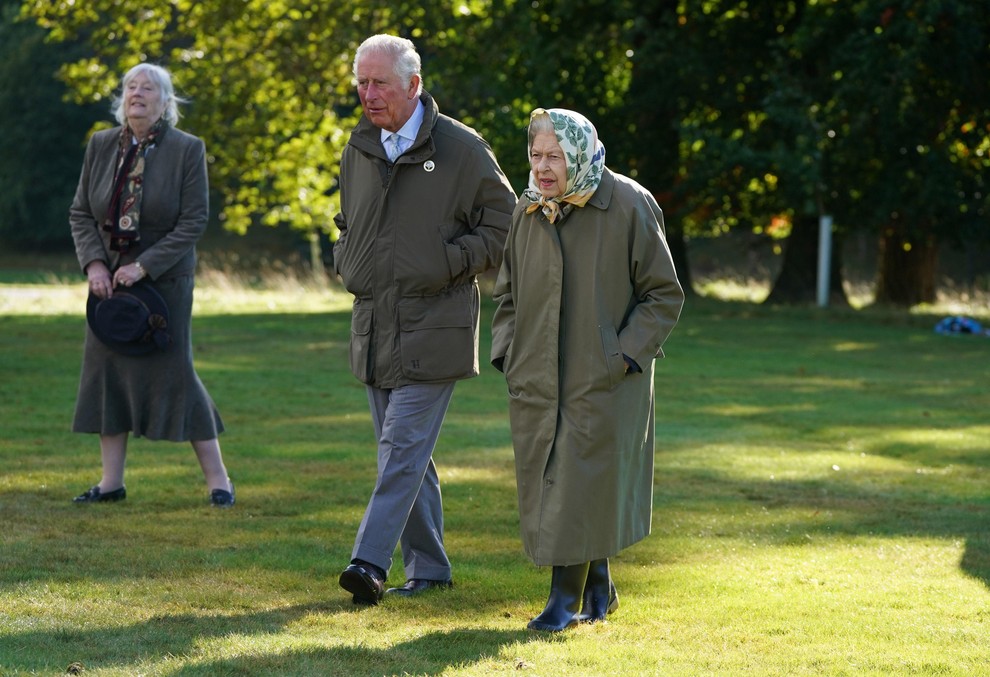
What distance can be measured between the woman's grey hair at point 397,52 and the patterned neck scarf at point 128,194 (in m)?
2.31

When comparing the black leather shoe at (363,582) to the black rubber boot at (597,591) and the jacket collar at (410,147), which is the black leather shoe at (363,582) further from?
the jacket collar at (410,147)

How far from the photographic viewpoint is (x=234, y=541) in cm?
734

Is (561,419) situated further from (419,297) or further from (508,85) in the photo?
(508,85)

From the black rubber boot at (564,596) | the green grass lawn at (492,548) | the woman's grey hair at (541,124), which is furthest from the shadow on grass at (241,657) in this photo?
the woman's grey hair at (541,124)

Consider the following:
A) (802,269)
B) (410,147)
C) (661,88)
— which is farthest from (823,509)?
(802,269)

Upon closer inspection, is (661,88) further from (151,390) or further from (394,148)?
(394,148)

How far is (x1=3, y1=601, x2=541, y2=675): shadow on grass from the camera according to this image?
5000 mm

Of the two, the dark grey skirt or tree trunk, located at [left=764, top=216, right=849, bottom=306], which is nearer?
the dark grey skirt

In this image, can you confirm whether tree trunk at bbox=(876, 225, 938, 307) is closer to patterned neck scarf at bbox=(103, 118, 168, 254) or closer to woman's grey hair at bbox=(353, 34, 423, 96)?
patterned neck scarf at bbox=(103, 118, 168, 254)

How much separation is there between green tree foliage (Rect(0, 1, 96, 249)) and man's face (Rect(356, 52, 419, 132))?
55.9m

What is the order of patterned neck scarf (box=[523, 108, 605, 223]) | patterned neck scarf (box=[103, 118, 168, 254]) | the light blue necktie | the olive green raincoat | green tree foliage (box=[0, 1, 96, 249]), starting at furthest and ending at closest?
green tree foliage (box=[0, 1, 96, 249]), patterned neck scarf (box=[103, 118, 168, 254]), the light blue necktie, the olive green raincoat, patterned neck scarf (box=[523, 108, 605, 223])

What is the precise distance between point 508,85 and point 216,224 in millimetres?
48419

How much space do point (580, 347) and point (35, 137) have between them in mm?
59669

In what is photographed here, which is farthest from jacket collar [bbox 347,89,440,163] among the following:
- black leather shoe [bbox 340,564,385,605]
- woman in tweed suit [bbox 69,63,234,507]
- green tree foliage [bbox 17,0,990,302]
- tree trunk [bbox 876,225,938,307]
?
tree trunk [bbox 876,225,938,307]
